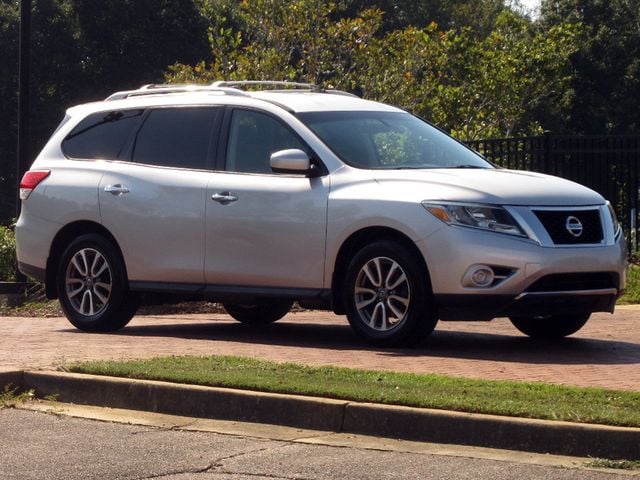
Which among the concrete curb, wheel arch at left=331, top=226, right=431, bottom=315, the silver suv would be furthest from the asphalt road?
wheel arch at left=331, top=226, right=431, bottom=315

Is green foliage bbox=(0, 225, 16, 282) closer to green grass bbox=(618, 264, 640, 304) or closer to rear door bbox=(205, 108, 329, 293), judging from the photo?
rear door bbox=(205, 108, 329, 293)

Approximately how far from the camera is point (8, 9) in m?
50.6

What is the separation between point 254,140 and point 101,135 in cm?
161

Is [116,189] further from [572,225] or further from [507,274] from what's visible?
[572,225]

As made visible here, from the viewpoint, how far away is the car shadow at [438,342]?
379 inches

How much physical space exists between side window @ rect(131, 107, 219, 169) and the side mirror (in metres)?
1.02

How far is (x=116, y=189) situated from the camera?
1144 cm

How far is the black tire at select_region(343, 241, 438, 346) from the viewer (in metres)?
9.80

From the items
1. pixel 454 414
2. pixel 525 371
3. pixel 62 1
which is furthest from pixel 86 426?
pixel 62 1

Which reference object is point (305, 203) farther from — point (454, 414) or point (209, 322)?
point (454, 414)

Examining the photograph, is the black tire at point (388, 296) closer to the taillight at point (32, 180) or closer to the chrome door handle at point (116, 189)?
the chrome door handle at point (116, 189)

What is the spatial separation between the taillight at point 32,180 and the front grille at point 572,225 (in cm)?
446

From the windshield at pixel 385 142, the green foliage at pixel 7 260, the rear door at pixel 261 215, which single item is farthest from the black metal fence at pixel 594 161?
the rear door at pixel 261 215

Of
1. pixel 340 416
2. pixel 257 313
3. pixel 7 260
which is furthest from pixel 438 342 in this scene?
pixel 7 260
